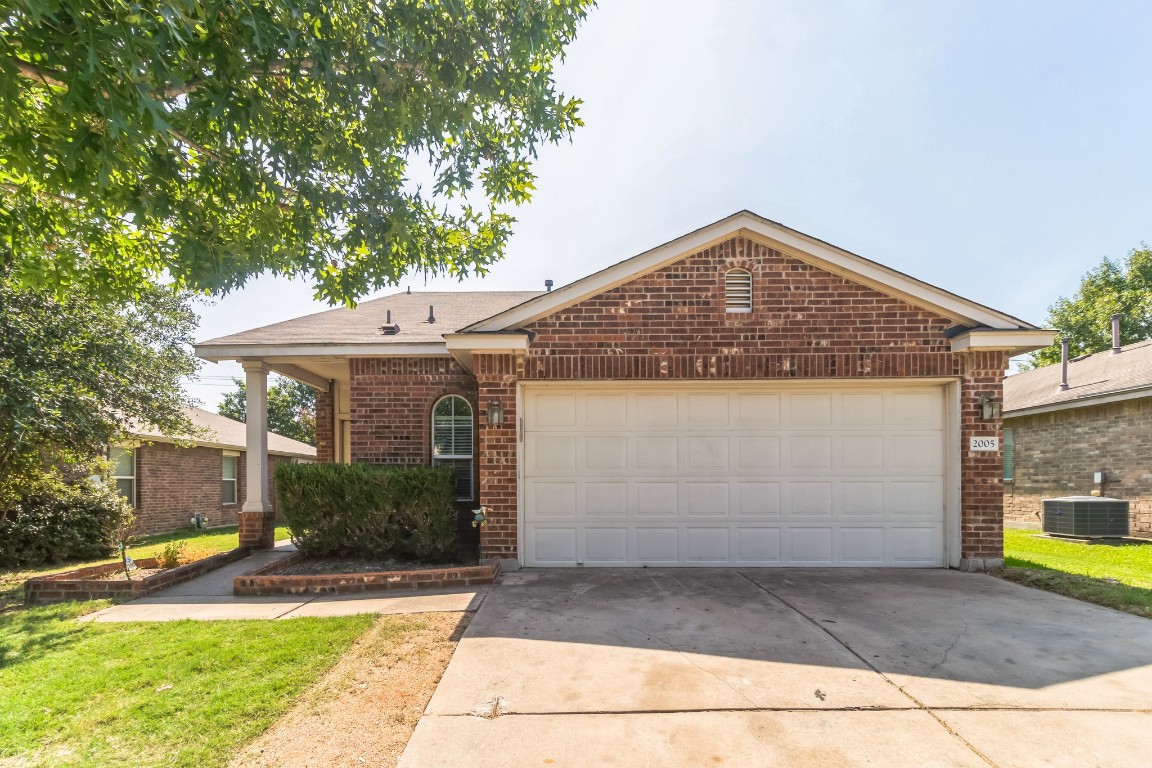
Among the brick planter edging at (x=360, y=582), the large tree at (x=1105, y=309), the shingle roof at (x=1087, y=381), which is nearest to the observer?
the brick planter edging at (x=360, y=582)

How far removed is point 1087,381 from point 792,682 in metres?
15.6

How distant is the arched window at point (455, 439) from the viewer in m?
9.18

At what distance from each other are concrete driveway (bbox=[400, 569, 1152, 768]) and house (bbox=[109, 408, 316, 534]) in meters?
11.0

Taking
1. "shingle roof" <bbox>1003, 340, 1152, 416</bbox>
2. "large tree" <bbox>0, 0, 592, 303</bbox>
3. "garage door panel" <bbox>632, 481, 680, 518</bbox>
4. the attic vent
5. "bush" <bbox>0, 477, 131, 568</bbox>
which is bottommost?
"bush" <bbox>0, 477, 131, 568</bbox>

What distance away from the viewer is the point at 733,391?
7.57 meters

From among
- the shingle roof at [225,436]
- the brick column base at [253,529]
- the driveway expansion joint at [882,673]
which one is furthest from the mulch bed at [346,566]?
the shingle roof at [225,436]

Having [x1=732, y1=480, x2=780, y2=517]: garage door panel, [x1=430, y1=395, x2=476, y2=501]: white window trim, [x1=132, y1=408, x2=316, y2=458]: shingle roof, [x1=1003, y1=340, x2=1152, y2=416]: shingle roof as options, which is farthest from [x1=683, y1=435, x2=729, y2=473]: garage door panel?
[x1=132, y1=408, x2=316, y2=458]: shingle roof

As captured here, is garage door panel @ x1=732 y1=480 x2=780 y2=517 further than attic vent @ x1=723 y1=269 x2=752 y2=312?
Yes

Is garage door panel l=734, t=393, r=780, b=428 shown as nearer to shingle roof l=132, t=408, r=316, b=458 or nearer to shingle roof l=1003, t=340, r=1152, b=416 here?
shingle roof l=1003, t=340, r=1152, b=416

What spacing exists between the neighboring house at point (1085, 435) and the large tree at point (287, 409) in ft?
125

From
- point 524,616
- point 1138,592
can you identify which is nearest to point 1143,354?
point 1138,592

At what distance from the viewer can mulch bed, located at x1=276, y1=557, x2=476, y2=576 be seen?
290 inches

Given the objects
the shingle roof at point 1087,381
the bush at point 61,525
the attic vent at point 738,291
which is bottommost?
the bush at point 61,525

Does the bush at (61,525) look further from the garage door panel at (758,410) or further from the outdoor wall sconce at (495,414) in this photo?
the garage door panel at (758,410)
